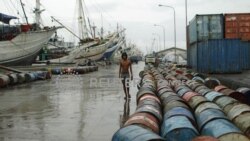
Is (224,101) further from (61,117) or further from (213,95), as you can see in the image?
(61,117)

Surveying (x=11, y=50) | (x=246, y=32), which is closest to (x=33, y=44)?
(x=11, y=50)

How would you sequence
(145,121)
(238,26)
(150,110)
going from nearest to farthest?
(145,121), (150,110), (238,26)

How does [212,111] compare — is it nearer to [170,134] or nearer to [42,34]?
[170,134]

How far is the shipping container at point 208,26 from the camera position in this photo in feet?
104

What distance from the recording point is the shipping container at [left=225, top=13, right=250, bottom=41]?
32.2 meters

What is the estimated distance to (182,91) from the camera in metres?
13.3

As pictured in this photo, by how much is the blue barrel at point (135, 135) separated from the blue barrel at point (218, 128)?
1087 mm

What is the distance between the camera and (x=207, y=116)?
8305mm

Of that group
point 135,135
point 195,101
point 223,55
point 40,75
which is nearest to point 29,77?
point 40,75

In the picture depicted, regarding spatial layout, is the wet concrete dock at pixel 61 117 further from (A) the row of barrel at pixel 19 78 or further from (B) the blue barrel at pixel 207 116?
(A) the row of barrel at pixel 19 78

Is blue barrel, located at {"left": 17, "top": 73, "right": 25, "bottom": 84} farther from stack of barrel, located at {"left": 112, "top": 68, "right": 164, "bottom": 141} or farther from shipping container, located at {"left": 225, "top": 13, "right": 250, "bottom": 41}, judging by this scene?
stack of barrel, located at {"left": 112, "top": 68, "right": 164, "bottom": 141}

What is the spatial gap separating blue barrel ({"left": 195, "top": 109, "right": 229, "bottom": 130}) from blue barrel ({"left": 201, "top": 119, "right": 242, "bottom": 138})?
173mm

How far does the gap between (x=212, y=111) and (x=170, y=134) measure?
193cm

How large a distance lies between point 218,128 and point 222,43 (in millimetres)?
22130
